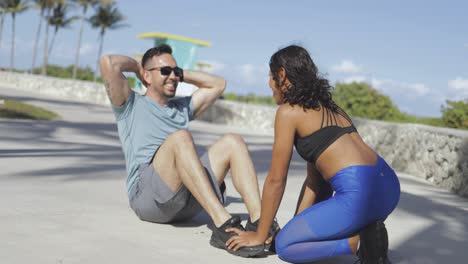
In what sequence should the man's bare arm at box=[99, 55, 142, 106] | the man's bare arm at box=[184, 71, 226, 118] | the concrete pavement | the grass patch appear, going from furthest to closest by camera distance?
the grass patch
the man's bare arm at box=[184, 71, 226, 118]
the man's bare arm at box=[99, 55, 142, 106]
the concrete pavement

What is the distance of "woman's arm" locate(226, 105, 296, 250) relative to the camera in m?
3.41

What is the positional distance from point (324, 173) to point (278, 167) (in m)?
0.26

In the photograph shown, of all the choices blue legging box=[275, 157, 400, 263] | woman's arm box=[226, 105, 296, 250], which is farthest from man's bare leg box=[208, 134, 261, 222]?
blue legging box=[275, 157, 400, 263]

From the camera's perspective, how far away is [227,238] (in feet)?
12.4

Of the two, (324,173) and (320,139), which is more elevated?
(320,139)

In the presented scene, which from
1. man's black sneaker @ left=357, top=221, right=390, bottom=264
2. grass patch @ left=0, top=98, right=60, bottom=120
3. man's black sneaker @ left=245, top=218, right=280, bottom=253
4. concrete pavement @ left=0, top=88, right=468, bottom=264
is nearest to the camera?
man's black sneaker @ left=357, top=221, right=390, bottom=264

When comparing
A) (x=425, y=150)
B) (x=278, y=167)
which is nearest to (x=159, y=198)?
(x=278, y=167)

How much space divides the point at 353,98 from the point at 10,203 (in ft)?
50.6

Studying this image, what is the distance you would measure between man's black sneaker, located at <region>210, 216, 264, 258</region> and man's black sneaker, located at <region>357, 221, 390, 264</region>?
0.60m

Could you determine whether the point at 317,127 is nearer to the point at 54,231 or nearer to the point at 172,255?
the point at 172,255

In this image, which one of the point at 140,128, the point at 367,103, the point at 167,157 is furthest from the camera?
the point at 367,103

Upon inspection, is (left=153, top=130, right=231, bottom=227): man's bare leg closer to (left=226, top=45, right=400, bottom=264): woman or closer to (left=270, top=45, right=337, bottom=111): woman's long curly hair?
(left=226, top=45, right=400, bottom=264): woman

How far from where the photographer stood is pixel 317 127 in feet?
11.3

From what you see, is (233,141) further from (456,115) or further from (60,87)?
(60,87)
